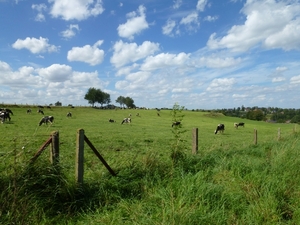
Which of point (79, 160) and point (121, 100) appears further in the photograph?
point (121, 100)

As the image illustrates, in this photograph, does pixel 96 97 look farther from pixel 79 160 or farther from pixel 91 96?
pixel 79 160

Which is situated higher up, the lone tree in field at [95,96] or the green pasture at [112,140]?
the lone tree in field at [95,96]

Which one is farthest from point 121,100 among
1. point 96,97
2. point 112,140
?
point 112,140

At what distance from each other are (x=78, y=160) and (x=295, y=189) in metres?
5.03

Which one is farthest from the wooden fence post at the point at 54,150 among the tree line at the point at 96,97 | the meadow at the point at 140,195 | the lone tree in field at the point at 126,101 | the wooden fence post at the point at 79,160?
the lone tree in field at the point at 126,101

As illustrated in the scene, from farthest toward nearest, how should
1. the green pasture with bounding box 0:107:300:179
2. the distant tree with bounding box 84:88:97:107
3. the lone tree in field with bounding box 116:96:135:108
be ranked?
the lone tree in field with bounding box 116:96:135:108
the distant tree with bounding box 84:88:97:107
the green pasture with bounding box 0:107:300:179

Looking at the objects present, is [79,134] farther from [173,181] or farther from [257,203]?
[257,203]

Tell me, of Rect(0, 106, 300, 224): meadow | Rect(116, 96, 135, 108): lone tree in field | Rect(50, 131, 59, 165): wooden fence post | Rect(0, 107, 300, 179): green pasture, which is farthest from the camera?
Rect(116, 96, 135, 108): lone tree in field

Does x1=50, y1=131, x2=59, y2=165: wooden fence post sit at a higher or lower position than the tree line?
lower

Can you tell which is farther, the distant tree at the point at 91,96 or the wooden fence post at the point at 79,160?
the distant tree at the point at 91,96

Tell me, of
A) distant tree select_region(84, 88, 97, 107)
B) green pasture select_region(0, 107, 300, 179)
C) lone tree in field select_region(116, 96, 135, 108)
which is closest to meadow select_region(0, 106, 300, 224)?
green pasture select_region(0, 107, 300, 179)

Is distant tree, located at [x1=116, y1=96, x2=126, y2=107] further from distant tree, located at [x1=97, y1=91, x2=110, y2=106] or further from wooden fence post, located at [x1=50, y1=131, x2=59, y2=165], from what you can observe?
wooden fence post, located at [x1=50, y1=131, x2=59, y2=165]

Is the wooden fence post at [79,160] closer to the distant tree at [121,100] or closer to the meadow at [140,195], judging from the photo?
Answer: the meadow at [140,195]

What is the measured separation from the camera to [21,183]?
457 cm
